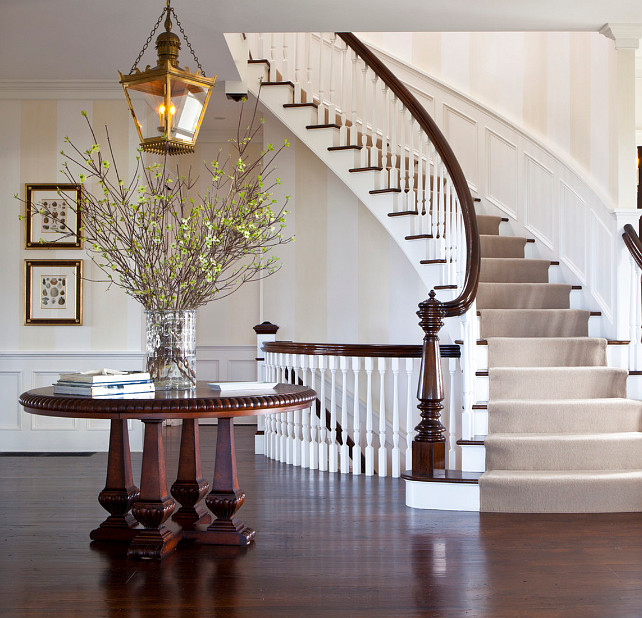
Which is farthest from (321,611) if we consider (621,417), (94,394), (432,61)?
(432,61)

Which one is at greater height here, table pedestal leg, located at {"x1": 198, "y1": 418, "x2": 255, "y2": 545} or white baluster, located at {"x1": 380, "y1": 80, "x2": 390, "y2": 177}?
white baluster, located at {"x1": 380, "y1": 80, "x2": 390, "y2": 177}

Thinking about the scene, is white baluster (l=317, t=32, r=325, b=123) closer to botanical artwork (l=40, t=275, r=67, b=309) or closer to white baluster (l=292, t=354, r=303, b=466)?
white baluster (l=292, t=354, r=303, b=466)

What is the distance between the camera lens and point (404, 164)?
6.17m

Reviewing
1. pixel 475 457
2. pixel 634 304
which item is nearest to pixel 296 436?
pixel 475 457

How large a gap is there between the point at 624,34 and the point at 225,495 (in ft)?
13.3

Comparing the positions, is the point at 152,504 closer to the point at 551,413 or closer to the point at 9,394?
the point at 551,413

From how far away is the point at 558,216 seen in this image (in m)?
6.14

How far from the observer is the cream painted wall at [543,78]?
218 inches

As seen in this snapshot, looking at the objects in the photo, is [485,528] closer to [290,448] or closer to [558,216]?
[290,448]

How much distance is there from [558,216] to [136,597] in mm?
4622

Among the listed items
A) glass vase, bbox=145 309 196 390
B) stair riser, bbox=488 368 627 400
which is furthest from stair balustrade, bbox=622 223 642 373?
glass vase, bbox=145 309 196 390

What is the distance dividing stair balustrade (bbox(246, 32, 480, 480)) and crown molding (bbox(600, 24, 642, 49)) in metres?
1.31

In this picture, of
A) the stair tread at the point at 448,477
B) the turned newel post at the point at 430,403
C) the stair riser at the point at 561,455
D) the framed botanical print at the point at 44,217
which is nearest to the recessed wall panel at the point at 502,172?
the turned newel post at the point at 430,403

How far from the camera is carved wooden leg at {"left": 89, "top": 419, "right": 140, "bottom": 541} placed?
351cm
